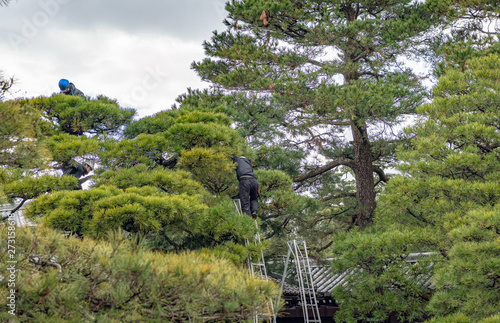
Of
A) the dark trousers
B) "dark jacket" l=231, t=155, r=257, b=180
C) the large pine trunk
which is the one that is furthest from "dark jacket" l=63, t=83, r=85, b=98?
the large pine trunk

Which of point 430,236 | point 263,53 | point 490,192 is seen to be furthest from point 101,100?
point 490,192

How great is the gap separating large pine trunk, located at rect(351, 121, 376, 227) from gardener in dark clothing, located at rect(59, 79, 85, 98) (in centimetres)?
506

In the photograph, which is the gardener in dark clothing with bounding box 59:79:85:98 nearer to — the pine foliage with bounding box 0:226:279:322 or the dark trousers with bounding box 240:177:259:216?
the dark trousers with bounding box 240:177:259:216

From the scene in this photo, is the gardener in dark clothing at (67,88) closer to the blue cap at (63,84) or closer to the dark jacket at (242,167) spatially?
the blue cap at (63,84)

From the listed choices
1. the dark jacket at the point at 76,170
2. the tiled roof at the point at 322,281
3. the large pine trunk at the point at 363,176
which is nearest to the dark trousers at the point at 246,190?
the dark jacket at the point at 76,170

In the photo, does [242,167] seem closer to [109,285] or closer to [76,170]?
[76,170]

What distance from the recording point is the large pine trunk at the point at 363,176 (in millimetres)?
8750

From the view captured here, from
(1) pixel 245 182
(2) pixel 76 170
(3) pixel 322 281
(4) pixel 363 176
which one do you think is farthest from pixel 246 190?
(3) pixel 322 281

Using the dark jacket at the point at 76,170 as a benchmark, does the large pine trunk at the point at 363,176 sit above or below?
above

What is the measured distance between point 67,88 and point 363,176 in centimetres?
567

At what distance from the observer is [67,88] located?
6250 millimetres

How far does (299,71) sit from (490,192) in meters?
4.19

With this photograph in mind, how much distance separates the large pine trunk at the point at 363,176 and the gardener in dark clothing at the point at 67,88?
506cm

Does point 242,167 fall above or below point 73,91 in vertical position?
below
